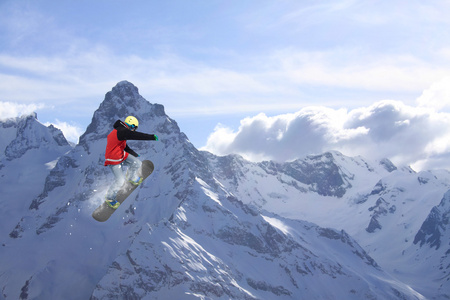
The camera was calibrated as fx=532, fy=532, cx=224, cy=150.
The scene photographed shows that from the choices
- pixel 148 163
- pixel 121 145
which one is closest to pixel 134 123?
pixel 121 145

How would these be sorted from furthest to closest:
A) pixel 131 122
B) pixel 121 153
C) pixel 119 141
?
pixel 121 153, pixel 119 141, pixel 131 122

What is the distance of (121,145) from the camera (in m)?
28.7

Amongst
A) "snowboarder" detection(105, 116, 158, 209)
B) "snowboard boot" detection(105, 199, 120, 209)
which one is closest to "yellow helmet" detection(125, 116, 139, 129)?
"snowboarder" detection(105, 116, 158, 209)

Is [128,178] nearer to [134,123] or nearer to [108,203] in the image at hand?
[108,203]

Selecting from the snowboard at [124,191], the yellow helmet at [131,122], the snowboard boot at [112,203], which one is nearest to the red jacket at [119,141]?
the yellow helmet at [131,122]

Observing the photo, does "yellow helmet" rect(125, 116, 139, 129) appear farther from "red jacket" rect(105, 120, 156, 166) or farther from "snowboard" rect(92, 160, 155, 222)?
"snowboard" rect(92, 160, 155, 222)

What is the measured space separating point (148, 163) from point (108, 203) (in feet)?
11.8

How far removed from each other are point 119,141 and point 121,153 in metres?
1.23

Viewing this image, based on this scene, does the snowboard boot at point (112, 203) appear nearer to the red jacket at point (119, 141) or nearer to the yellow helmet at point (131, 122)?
the red jacket at point (119, 141)

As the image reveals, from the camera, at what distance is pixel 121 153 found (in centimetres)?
2930

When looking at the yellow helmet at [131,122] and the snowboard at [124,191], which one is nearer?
the yellow helmet at [131,122]

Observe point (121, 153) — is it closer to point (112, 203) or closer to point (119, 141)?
point (119, 141)

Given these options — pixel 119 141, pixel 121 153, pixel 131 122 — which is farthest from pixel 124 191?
pixel 131 122

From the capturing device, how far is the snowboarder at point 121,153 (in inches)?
1058
